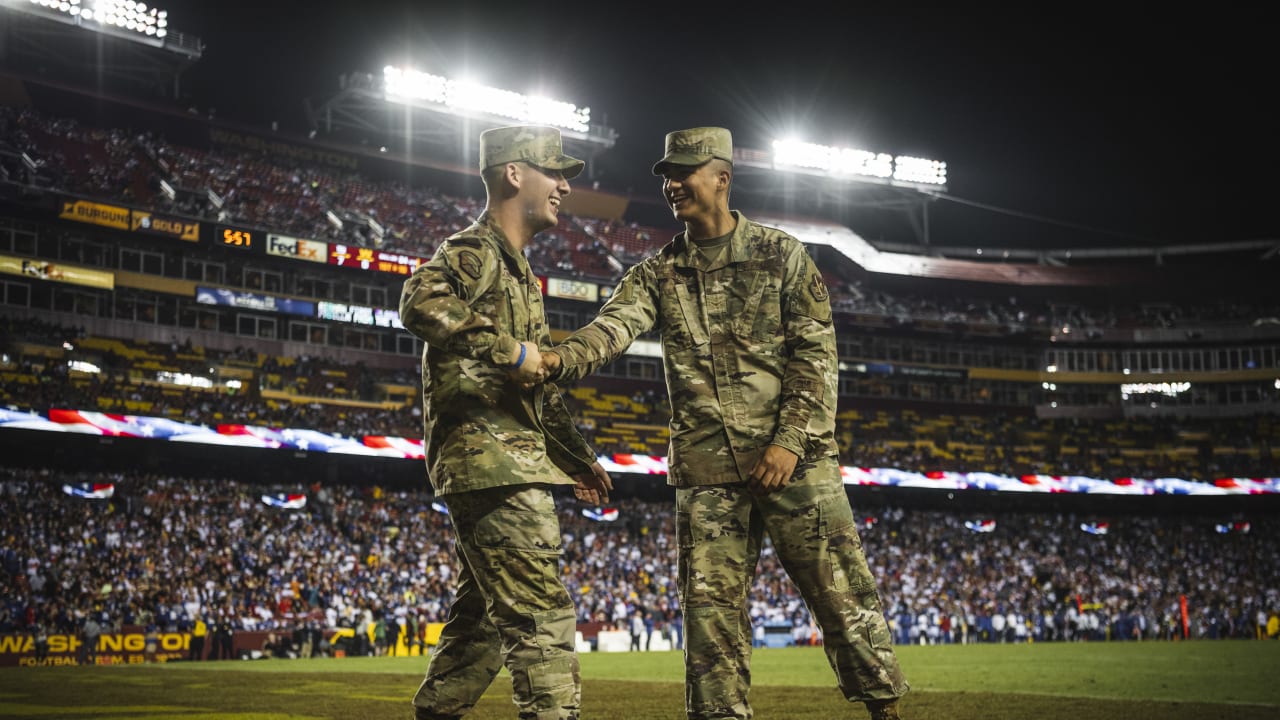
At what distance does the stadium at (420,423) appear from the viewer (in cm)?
2494

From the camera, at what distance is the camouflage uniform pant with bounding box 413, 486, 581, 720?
4965 millimetres

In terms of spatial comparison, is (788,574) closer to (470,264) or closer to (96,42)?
(470,264)

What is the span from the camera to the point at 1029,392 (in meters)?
68.4

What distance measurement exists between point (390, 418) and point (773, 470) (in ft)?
133

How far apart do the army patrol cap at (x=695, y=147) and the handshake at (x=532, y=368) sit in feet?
4.05

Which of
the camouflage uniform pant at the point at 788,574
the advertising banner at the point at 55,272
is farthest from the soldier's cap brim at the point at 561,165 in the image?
the advertising banner at the point at 55,272

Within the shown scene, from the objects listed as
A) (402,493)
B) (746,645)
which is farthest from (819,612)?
(402,493)

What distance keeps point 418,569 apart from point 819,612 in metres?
31.0

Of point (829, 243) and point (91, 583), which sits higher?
point (829, 243)

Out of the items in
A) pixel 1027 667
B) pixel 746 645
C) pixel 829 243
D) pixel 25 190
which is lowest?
pixel 1027 667

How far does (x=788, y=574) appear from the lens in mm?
5465

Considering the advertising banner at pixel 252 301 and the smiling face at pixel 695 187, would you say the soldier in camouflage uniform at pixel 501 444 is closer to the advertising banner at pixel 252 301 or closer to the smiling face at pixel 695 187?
the smiling face at pixel 695 187

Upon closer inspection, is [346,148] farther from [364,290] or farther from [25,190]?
[25,190]

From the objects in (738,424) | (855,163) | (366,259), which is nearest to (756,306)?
(738,424)
